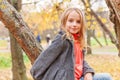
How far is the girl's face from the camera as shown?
369cm

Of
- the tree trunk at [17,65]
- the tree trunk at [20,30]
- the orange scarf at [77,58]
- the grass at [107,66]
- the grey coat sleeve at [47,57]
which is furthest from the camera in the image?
the grass at [107,66]

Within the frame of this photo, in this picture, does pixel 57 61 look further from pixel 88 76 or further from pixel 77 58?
pixel 88 76

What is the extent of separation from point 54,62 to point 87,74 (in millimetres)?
410

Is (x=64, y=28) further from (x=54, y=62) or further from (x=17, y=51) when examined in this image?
(x=17, y=51)

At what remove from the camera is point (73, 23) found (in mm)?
3699

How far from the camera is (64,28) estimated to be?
12.1ft

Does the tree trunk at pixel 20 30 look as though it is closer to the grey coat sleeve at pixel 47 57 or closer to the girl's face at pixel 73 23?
the grey coat sleeve at pixel 47 57

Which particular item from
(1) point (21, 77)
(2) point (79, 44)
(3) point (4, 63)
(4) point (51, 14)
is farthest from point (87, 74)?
(3) point (4, 63)

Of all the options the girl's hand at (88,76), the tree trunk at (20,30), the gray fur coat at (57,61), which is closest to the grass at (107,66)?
the tree trunk at (20,30)

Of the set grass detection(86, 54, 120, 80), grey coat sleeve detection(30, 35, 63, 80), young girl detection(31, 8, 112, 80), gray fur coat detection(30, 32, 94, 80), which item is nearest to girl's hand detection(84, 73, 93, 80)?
young girl detection(31, 8, 112, 80)

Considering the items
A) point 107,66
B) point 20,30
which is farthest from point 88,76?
point 107,66

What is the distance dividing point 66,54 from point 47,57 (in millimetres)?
206

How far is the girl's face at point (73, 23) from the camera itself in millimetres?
3689

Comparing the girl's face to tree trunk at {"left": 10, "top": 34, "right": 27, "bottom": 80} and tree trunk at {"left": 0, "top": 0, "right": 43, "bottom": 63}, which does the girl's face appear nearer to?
tree trunk at {"left": 0, "top": 0, "right": 43, "bottom": 63}
